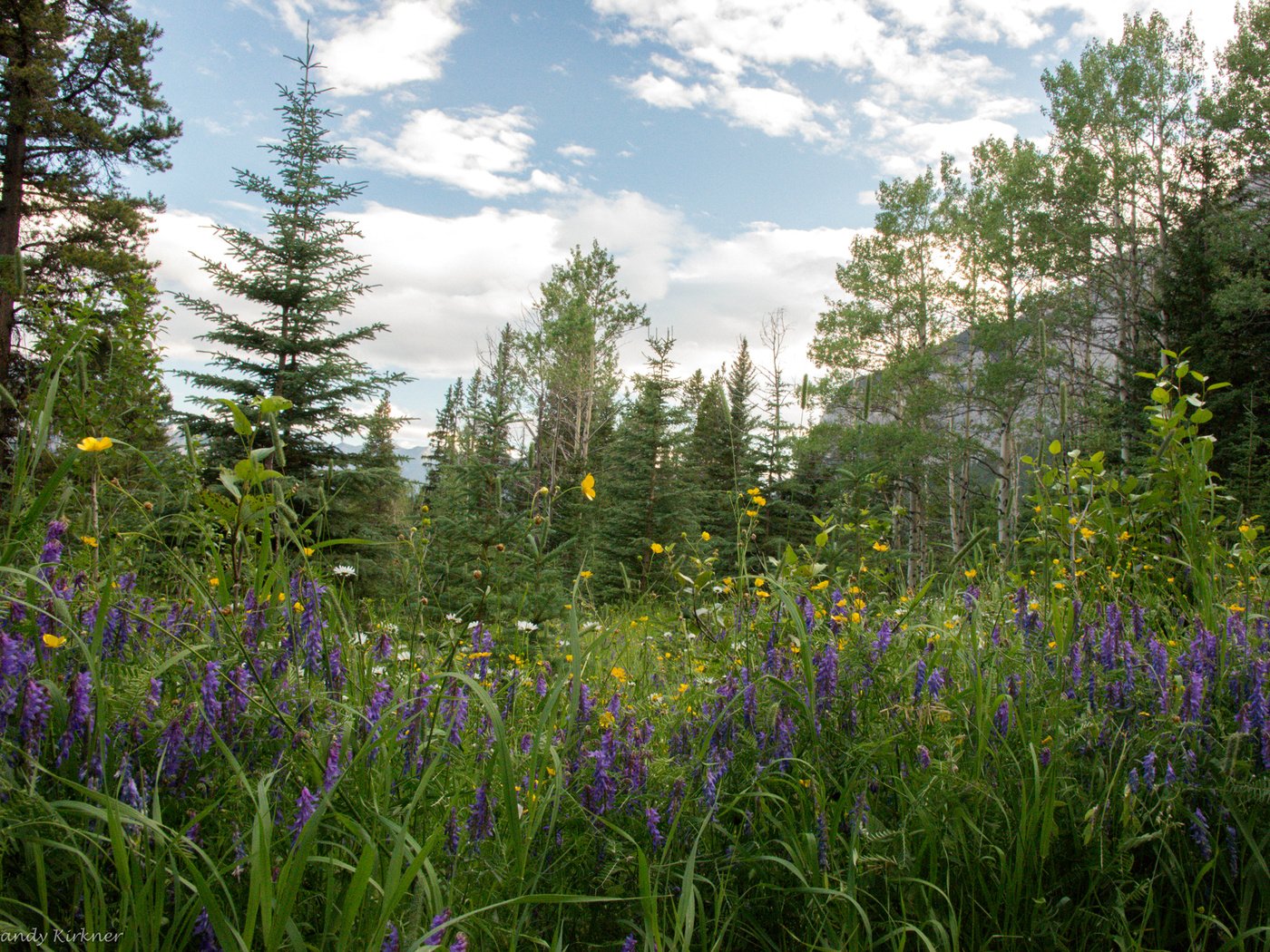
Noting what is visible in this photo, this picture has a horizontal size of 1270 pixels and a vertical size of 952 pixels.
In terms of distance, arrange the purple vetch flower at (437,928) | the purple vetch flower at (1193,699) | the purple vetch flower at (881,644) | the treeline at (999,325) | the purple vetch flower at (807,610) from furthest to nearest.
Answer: the treeline at (999,325), the purple vetch flower at (807,610), the purple vetch flower at (881,644), the purple vetch flower at (1193,699), the purple vetch flower at (437,928)

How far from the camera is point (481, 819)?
1205mm

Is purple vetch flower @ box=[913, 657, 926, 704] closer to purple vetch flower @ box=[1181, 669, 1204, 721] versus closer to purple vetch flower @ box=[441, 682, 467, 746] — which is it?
purple vetch flower @ box=[1181, 669, 1204, 721]

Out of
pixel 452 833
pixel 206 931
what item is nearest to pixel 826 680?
pixel 452 833

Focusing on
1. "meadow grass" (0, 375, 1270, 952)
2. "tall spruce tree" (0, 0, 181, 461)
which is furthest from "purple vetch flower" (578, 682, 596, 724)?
"tall spruce tree" (0, 0, 181, 461)

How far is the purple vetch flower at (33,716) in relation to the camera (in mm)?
1002

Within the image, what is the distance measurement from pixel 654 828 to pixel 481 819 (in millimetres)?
313

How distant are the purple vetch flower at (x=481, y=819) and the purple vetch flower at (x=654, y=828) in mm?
280

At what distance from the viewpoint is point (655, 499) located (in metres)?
12.0

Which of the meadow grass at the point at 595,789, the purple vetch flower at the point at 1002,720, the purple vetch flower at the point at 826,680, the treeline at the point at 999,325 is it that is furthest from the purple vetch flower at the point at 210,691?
the treeline at the point at 999,325

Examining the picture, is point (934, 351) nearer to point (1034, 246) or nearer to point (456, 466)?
point (1034, 246)

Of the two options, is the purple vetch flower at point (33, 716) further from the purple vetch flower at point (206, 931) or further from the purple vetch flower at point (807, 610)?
the purple vetch flower at point (807, 610)

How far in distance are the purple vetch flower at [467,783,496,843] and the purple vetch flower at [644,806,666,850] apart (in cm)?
28

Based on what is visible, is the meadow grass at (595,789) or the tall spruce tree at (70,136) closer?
the meadow grass at (595,789)

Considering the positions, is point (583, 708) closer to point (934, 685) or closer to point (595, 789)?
Result: point (595, 789)
